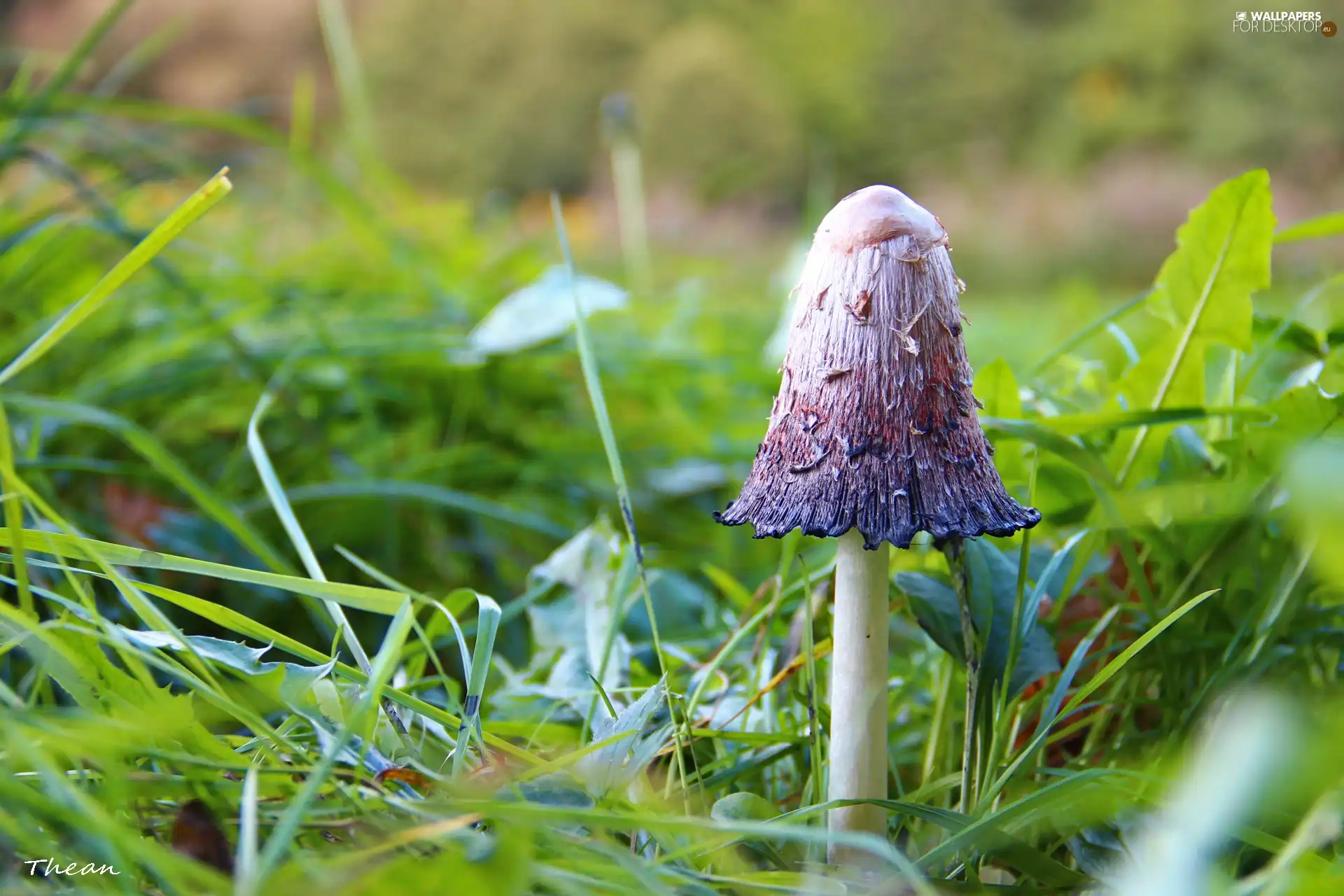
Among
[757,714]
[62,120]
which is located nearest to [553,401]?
[62,120]

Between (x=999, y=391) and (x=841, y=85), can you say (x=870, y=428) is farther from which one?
(x=841, y=85)

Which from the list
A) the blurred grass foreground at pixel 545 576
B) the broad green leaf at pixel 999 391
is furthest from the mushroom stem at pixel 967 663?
the broad green leaf at pixel 999 391

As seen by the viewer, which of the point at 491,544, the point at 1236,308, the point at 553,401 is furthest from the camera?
the point at 553,401

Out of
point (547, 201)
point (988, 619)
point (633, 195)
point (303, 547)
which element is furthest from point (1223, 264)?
point (547, 201)

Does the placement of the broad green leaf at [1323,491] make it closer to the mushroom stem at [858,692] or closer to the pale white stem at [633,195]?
the mushroom stem at [858,692]

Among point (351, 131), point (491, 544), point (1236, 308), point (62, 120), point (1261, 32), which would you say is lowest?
point (491, 544)

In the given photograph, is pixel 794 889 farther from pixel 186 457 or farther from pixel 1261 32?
pixel 1261 32

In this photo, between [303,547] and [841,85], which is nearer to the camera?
[303,547]
